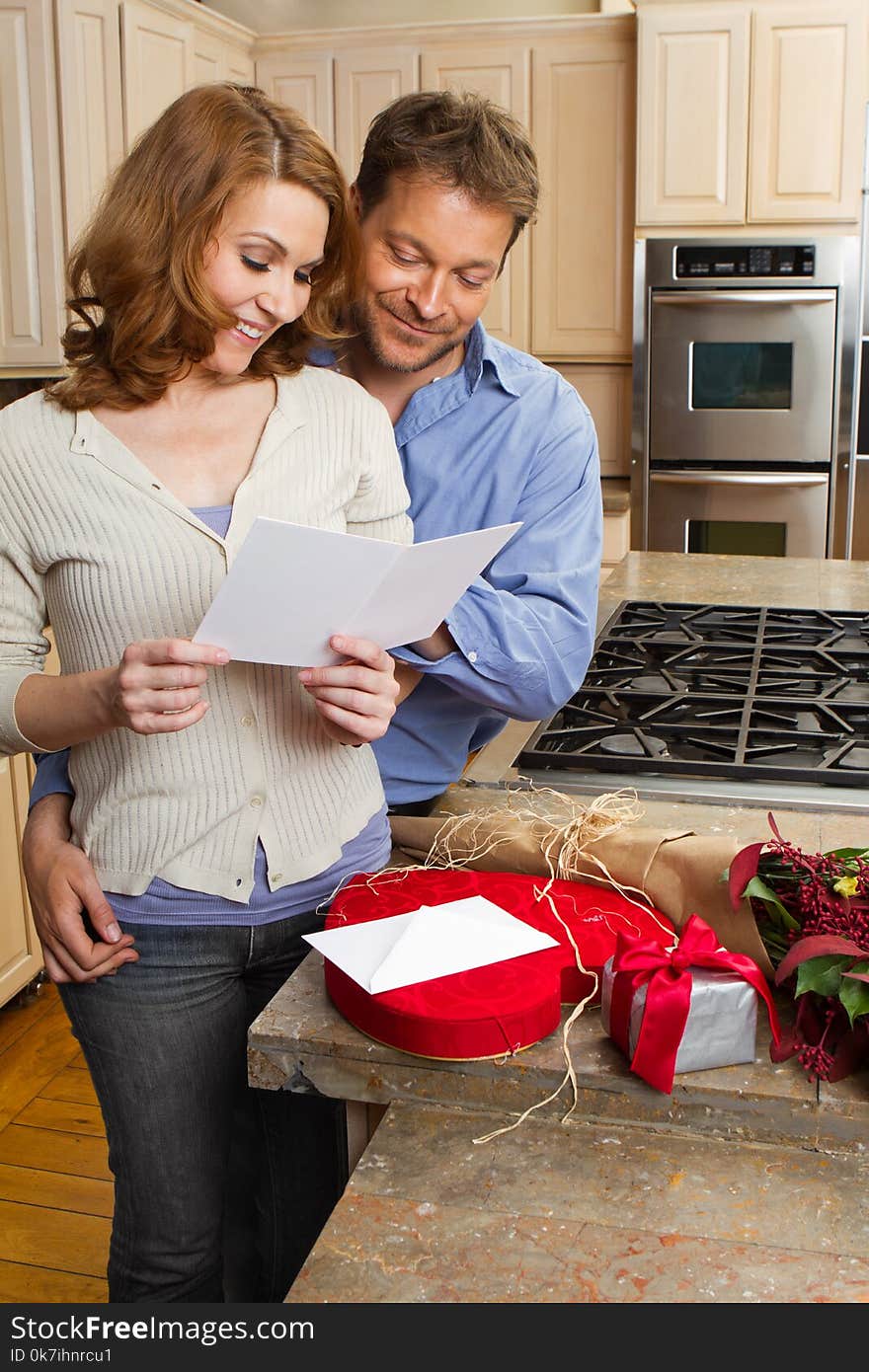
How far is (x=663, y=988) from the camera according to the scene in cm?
93

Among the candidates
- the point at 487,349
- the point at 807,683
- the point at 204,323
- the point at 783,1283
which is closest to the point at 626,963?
the point at 783,1283

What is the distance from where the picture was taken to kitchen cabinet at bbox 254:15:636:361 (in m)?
4.24

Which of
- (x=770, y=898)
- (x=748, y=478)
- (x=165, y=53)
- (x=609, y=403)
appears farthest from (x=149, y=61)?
(x=770, y=898)

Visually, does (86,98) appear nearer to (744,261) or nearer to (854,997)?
(744,261)

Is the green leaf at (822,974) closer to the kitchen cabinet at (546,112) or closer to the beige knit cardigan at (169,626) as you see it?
the beige knit cardigan at (169,626)

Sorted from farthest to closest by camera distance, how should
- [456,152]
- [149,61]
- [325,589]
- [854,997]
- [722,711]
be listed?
1. [149,61]
2. [722,711]
3. [456,152]
4. [325,589]
5. [854,997]

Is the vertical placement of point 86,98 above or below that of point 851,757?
above

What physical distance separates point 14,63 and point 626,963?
3.02m

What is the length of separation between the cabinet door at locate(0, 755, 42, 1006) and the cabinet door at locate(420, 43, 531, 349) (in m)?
2.50

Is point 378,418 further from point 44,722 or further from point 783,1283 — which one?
point 783,1283

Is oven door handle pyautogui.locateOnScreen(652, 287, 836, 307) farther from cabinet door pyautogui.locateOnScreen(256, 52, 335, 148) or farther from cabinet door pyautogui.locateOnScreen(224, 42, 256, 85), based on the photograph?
cabinet door pyautogui.locateOnScreen(224, 42, 256, 85)

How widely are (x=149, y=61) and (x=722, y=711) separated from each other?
2.66 meters

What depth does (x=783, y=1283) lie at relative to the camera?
2.66 feet

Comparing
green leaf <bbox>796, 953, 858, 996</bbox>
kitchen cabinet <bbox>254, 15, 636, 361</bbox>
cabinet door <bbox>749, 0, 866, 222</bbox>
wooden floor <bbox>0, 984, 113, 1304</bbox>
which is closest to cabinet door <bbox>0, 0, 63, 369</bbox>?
kitchen cabinet <bbox>254, 15, 636, 361</bbox>
